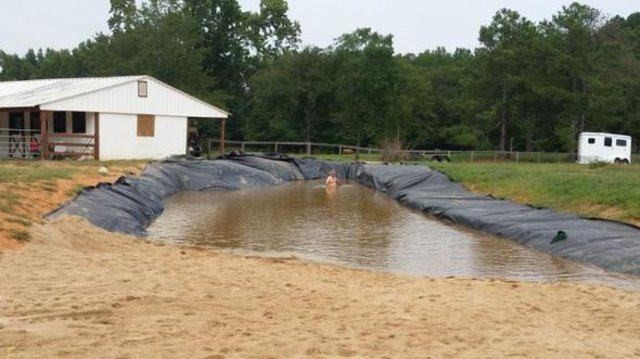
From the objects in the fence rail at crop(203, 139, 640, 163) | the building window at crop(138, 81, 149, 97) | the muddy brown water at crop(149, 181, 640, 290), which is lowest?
the muddy brown water at crop(149, 181, 640, 290)

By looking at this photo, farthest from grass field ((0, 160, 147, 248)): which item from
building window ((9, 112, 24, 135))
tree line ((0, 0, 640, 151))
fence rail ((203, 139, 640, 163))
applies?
tree line ((0, 0, 640, 151))

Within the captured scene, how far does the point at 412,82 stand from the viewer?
47562mm

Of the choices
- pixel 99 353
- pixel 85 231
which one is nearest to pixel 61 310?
pixel 99 353

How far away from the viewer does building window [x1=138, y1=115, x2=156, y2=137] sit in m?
27.5

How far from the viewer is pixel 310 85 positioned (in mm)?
44344

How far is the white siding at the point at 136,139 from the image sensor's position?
26297mm

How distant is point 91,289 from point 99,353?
2.21 meters

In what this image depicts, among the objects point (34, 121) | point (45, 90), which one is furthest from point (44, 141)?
point (45, 90)

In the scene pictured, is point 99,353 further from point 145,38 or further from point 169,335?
point 145,38

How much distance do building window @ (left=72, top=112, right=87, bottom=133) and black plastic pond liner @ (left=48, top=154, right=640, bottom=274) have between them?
4.88 metres

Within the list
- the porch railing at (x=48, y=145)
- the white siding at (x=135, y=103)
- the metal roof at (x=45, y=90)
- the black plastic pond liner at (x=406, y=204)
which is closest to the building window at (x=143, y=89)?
the white siding at (x=135, y=103)

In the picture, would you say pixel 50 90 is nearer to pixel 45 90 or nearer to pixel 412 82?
pixel 45 90

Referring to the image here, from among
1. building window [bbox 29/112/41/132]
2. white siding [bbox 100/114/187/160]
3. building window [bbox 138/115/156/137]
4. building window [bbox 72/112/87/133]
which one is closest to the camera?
white siding [bbox 100/114/187/160]

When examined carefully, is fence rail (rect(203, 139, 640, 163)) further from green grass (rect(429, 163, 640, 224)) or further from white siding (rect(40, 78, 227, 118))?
green grass (rect(429, 163, 640, 224))
